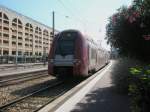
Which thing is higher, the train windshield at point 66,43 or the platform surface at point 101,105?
the train windshield at point 66,43

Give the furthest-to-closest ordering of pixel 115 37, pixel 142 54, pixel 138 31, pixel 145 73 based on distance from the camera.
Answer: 1. pixel 115 37
2. pixel 142 54
3. pixel 138 31
4. pixel 145 73

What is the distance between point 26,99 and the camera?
39.4ft

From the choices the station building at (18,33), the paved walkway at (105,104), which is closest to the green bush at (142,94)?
the paved walkway at (105,104)

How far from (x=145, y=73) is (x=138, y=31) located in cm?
887

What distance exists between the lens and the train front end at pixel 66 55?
1791 centimetres

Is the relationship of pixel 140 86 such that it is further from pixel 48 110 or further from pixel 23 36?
pixel 23 36

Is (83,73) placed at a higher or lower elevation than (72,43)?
lower

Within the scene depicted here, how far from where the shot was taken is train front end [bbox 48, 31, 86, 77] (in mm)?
17906

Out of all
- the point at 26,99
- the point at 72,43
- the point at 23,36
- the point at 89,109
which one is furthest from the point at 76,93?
the point at 23,36

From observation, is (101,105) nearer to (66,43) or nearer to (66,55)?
(66,55)

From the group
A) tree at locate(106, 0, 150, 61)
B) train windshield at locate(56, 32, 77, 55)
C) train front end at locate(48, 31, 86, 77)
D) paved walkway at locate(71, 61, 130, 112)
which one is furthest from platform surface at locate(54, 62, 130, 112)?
train windshield at locate(56, 32, 77, 55)

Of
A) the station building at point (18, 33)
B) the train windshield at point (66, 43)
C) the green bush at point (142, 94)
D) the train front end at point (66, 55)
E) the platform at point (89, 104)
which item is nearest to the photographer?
the green bush at point (142, 94)

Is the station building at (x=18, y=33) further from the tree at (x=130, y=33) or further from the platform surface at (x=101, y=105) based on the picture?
the platform surface at (x=101, y=105)

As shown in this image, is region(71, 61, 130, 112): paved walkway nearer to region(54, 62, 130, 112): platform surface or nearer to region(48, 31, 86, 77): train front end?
region(54, 62, 130, 112): platform surface
